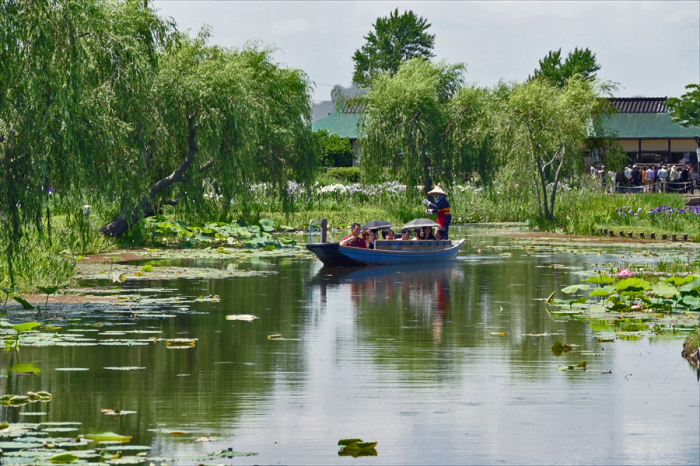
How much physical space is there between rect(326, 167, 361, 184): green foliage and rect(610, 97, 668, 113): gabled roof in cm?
2250

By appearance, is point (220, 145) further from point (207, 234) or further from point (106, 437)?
point (106, 437)

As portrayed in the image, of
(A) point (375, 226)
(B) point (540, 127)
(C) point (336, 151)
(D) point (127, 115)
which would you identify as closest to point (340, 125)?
(C) point (336, 151)

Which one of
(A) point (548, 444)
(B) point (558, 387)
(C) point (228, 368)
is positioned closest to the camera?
(A) point (548, 444)

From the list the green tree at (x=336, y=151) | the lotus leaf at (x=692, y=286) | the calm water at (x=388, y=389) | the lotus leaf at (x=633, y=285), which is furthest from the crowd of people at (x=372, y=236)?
the green tree at (x=336, y=151)

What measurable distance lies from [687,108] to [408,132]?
1065 inches

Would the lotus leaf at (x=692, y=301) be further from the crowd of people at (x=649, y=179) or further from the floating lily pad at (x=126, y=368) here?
the crowd of people at (x=649, y=179)

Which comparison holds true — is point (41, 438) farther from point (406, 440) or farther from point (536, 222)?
point (536, 222)

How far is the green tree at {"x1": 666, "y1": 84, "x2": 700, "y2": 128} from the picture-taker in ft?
223

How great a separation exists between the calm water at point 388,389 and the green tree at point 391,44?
290 feet

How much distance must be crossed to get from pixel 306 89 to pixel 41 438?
3649 centimetres

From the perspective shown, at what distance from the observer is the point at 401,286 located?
73.4 ft

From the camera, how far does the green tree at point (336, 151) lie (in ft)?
235

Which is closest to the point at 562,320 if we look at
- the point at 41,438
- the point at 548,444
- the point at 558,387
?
the point at 558,387

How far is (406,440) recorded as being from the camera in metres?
8.61
